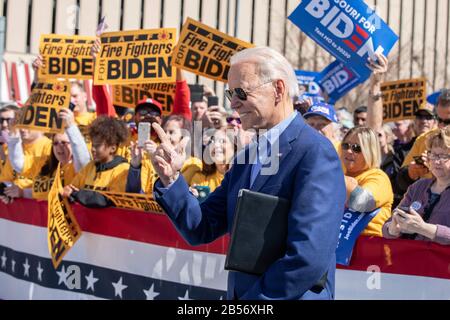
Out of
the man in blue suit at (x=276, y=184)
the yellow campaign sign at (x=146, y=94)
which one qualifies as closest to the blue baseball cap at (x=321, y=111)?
the yellow campaign sign at (x=146, y=94)

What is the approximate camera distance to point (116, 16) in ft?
97.7

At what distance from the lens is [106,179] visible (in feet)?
23.2

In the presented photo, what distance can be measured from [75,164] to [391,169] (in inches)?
115

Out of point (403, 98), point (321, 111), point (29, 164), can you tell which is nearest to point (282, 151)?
point (321, 111)

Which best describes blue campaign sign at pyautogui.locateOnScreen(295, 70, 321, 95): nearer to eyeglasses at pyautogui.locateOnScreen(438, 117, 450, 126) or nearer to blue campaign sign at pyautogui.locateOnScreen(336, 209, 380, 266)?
eyeglasses at pyautogui.locateOnScreen(438, 117, 450, 126)

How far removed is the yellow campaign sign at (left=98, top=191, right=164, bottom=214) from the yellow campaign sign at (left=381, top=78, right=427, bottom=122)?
3.60 m

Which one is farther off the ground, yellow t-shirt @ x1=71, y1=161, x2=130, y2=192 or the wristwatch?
the wristwatch

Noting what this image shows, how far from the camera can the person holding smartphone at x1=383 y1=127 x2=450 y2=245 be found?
4938 mm

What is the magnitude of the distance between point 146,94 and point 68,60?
0.87 metres

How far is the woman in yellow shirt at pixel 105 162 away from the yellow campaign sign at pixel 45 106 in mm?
827

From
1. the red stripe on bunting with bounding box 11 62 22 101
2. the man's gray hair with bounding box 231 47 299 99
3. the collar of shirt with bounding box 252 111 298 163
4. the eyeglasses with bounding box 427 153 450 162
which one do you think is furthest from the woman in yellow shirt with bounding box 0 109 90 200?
the red stripe on bunting with bounding box 11 62 22 101

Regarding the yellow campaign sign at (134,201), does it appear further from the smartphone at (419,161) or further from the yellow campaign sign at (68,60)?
the yellow campaign sign at (68,60)

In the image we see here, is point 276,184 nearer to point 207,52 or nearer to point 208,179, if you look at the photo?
point 208,179
